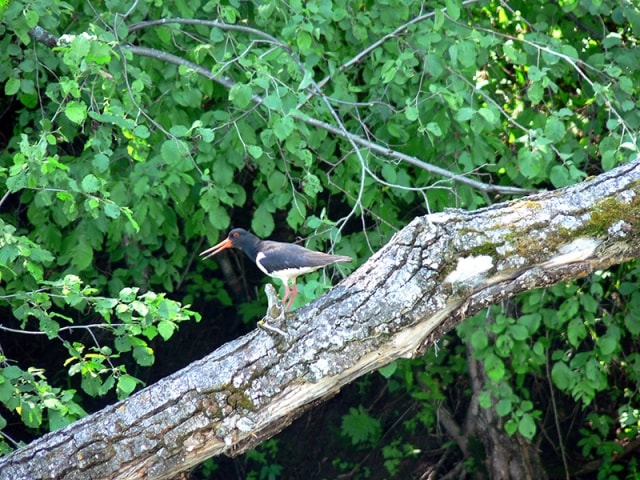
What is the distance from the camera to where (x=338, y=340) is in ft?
12.5

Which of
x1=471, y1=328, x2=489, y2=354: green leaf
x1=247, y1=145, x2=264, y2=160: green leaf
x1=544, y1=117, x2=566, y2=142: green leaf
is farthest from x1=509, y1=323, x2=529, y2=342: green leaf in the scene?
x1=247, y1=145, x2=264, y2=160: green leaf

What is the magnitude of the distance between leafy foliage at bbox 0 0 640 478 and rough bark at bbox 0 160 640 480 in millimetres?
594

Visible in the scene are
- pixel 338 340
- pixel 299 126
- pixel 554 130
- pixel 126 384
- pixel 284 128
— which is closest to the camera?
pixel 338 340

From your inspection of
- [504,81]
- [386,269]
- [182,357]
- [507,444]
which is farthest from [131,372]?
[386,269]

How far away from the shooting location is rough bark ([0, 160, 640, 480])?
12.5ft

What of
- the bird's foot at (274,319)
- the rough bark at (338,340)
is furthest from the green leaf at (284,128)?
the bird's foot at (274,319)

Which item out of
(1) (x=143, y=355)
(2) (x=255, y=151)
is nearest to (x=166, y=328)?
(1) (x=143, y=355)

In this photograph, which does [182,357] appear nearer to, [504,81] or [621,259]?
[504,81]

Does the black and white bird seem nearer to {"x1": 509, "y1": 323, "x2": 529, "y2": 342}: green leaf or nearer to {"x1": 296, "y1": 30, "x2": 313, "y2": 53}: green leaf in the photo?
{"x1": 296, "y1": 30, "x2": 313, "y2": 53}: green leaf

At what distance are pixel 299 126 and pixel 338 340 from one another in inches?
76.2

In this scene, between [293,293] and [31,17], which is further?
[293,293]

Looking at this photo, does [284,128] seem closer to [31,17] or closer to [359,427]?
[31,17]

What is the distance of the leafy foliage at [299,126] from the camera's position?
524 cm

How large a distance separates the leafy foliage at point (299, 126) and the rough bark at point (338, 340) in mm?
594
